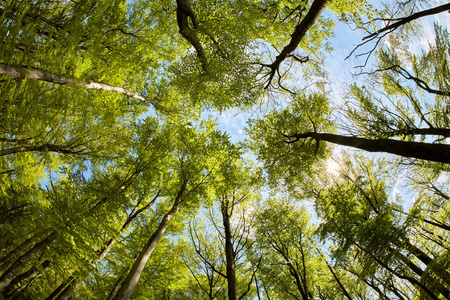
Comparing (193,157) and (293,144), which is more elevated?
(293,144)

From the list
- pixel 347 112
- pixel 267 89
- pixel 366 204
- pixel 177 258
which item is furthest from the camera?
pixel 267 89

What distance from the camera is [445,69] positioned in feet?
13.7

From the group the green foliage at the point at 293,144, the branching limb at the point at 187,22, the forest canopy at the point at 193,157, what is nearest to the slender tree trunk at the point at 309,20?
the forest canopy at the point at 193,157

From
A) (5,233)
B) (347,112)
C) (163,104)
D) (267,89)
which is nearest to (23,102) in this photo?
(5,233)

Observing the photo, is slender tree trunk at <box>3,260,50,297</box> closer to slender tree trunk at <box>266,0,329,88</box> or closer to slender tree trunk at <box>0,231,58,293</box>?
slender tree trunk at <box>0,231,58,293</box>

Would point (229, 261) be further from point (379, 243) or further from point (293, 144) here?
point (293, 144)

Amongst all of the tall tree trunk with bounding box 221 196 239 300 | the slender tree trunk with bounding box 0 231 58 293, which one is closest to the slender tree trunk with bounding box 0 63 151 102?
the slender tree trunk with bounding box 0 231 58 293

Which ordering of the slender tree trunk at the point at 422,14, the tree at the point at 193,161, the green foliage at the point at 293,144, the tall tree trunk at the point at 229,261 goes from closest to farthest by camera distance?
1. the slender tree trunk at the point at 422,14
2. the tall tree trunk at the point at 229,261
3. the tree at the point at 193,161
4. the green foliage at the point at 293,144

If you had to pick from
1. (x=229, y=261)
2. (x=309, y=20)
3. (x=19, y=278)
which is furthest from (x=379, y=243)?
(x=19, y=278)

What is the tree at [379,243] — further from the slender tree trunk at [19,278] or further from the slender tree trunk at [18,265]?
the slender tree trunk at [19,278]

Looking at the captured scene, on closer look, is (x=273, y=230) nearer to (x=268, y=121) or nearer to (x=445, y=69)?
(x=268, y=121)

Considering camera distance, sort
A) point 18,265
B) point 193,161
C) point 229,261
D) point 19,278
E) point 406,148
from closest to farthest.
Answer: point 406,148
point 18,265
point 19,278
point 229,261
point 193,161

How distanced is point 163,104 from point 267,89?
15.3ft

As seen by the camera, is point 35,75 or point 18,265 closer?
point 35,75
